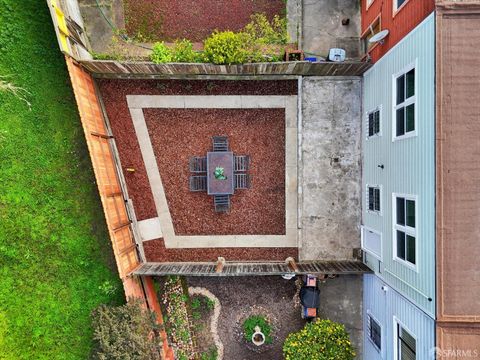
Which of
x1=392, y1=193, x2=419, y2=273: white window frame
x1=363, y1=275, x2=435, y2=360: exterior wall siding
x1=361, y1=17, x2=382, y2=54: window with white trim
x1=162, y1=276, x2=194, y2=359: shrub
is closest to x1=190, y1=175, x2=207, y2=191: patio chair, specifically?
x1=162, y1=276, x2=194, y2=359: shrub

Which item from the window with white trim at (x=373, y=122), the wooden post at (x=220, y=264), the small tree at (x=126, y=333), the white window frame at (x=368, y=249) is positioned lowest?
the small tree at (x=126, y=333)

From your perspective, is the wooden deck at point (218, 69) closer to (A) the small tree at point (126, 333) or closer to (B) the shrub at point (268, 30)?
(B) the shrub at point (268, 30)

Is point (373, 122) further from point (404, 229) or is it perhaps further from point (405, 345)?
point (405, 345)

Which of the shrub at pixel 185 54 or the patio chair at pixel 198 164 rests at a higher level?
the shrub at pixel 185 54

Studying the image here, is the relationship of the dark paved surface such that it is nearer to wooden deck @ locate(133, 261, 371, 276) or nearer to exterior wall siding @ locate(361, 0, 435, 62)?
wooden deck @ locate(133, 261, 371, 276)

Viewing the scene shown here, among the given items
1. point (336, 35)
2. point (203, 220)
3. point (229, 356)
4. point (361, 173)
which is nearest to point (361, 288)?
point (361, 173)

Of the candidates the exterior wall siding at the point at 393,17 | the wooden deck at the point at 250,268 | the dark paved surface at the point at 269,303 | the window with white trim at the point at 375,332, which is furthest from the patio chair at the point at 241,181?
the window with white trim at the point at 375,332
